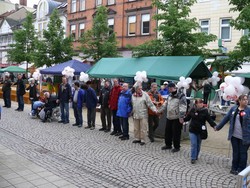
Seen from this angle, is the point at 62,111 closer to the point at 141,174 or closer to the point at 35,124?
the point at 35,124

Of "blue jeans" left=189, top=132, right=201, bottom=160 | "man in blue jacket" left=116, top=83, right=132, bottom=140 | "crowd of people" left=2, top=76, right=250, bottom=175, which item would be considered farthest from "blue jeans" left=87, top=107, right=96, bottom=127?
"blue jeans" left=189, top=132, right=201, bottom=160

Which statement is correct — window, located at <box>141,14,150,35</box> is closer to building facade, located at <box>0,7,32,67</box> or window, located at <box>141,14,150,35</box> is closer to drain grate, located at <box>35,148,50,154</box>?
drain grate, located at <box>35,148,50,154</box>

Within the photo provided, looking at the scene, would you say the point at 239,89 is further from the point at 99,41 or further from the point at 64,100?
the point at 99,41

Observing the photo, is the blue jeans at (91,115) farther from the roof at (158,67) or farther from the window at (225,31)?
the window at (225,31)

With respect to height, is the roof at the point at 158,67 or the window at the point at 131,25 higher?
the window at the point at 131,25

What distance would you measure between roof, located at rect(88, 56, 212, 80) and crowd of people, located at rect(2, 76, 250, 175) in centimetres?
110

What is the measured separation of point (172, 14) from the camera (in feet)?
47.5

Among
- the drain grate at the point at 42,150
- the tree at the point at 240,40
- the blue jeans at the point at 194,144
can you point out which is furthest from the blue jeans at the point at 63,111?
the tree at the point at 240,40

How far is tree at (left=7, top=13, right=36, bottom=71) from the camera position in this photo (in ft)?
107

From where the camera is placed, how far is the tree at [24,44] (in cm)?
3250

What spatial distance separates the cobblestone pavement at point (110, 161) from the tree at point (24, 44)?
2364 centimetres

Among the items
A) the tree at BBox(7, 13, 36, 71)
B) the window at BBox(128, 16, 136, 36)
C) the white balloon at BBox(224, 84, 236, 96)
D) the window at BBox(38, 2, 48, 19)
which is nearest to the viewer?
the white balloon at BBox(224, 84, 236, 96)

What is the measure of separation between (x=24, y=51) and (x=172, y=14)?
23.0 m

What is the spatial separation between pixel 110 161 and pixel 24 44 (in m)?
29.3
